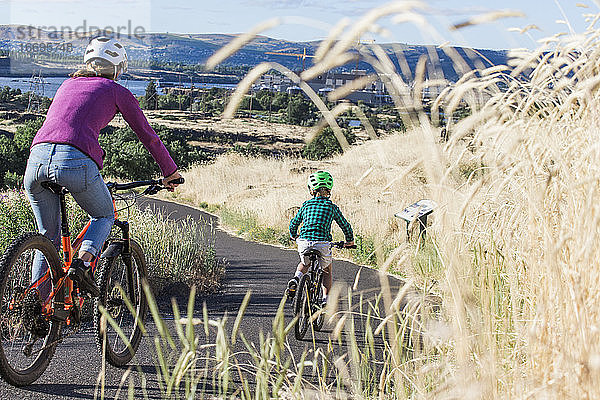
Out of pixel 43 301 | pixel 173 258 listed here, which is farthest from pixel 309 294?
pixel 43 301

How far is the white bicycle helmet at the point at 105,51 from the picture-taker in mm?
4559

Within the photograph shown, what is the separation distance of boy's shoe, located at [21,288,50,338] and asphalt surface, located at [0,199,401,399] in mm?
390

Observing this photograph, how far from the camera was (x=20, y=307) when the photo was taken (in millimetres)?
4066

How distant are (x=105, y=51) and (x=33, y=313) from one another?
1695mm

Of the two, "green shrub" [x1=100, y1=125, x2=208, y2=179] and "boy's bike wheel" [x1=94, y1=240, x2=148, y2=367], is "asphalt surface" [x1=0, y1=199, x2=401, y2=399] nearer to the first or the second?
"boy's bike wheel" [x1=94, y1=240, x2=148, y2=367]

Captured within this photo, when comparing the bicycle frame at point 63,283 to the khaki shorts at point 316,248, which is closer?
the bicycle frame at point 63,283

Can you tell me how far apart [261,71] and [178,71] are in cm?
7423

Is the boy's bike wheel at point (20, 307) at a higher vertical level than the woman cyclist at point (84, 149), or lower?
lower

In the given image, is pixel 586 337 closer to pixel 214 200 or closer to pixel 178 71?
pixel 214 200

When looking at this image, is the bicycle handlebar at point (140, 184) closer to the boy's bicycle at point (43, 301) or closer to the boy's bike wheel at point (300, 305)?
the boy's bicycle at point (43, 301)

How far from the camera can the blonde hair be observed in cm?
456

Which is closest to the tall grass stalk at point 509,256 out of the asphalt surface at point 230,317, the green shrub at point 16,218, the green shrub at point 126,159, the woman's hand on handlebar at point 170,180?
the asphalt surface at point 230,317

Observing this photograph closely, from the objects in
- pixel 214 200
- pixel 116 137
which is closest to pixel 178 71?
pixel 116 137

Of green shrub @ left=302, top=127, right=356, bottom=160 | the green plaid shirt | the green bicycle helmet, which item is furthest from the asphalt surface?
green shrub @ left=302, top=127, right=356, bottom=160
